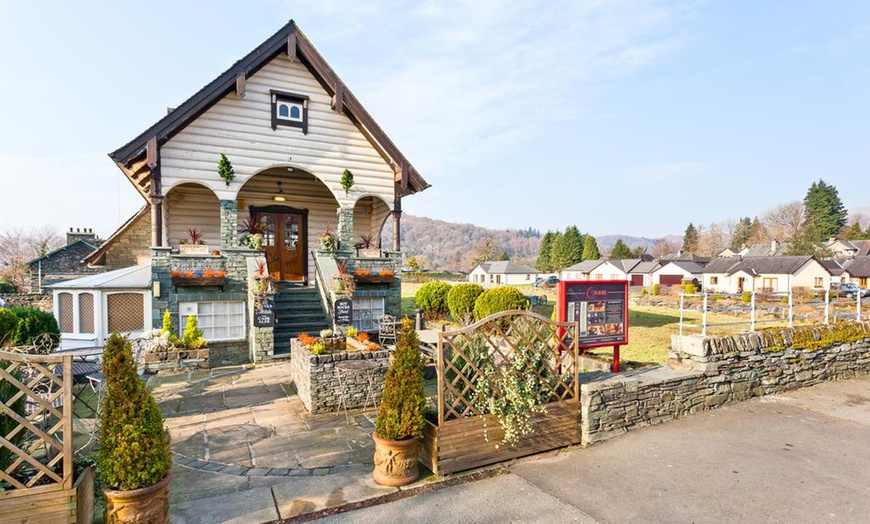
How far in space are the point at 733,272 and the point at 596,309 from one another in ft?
167

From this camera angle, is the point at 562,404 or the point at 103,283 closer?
the point at 562,404

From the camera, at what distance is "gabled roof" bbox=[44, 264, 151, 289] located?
1205 centimetres

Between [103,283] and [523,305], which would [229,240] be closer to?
[103,283]

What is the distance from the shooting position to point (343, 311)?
11.9 meters

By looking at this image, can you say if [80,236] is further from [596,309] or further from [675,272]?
[675,272]

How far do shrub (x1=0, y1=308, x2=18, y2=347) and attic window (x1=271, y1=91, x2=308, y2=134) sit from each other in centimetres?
813

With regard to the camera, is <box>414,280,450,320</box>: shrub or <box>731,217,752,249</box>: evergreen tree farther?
<box>731,217,752,249</box>: evergreen tree

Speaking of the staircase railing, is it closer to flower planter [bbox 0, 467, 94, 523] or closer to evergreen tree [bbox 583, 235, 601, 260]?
flower planter [bbox 0, 467, 94, 523]

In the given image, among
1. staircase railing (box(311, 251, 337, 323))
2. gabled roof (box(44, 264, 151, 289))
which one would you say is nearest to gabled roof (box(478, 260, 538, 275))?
staircase railing (box(311, 251, 337, 323))

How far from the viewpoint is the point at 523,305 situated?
53.0ft

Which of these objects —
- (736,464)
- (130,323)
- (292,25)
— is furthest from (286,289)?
(736,464)

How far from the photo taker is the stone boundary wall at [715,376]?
6.38 meters

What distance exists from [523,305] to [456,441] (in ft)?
36.8

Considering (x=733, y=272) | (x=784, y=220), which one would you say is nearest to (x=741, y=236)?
(x=784, y=220)
